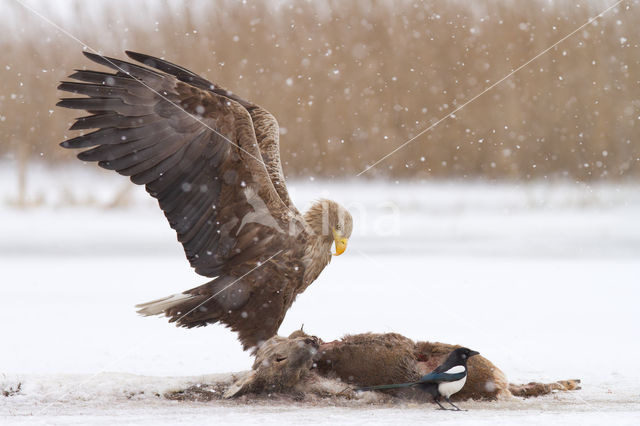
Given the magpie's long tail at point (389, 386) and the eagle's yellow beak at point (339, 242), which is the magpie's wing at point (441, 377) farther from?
the eagle's yellow beak at point (339, 242)

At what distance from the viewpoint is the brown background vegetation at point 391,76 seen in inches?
513

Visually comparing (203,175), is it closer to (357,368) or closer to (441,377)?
(357,368)

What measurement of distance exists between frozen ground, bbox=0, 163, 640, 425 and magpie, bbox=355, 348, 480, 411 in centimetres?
9

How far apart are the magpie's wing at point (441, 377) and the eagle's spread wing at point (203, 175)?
876 millimetres

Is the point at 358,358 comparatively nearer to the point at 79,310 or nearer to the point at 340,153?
the point at 79,310

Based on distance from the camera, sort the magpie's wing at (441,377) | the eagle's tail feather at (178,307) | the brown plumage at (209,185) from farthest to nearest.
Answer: the eagle's tail feather at (178,307) < the brown plumage at (209,185) < the magpie's wing at (441,377)

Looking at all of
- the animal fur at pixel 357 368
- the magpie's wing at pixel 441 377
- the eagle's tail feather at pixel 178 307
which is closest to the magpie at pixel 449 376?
the magpie's wing at pixel 441 377

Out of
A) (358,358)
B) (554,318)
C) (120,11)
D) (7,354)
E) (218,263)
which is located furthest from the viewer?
(120,11)

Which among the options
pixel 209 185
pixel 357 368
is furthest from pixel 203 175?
pixel 357 368

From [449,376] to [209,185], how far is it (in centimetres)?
153

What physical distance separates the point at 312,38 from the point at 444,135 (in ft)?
9.32

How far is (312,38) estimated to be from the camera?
1410 centimetres

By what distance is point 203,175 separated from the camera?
13.8 feet

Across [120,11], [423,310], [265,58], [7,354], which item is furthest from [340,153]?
[7,354]
